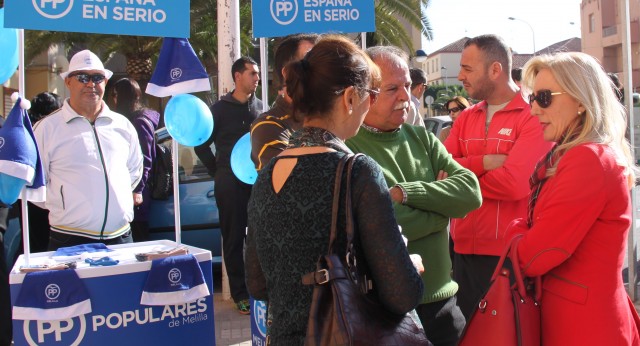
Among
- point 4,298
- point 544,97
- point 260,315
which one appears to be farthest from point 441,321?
point 4,298

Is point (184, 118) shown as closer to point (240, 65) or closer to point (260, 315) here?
point (260, 315)

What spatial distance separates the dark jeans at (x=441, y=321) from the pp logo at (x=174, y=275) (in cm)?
164

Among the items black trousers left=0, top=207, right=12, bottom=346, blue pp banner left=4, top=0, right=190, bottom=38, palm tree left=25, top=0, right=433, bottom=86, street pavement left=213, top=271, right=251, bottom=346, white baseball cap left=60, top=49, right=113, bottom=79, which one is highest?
palm tree left=25, top=0, right=433, bottom=86

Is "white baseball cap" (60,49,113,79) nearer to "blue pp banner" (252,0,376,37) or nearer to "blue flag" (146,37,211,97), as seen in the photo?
"blue flag" (146,37,211,97)

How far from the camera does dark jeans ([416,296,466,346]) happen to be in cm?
257

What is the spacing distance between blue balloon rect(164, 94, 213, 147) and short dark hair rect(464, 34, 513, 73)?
74.6 inches

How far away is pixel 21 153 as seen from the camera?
3443 millimetres

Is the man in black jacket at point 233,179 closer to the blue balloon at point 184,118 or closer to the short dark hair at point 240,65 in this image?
the short dark hair at point 240,65

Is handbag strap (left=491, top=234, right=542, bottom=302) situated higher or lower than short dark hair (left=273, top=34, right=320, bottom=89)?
lower

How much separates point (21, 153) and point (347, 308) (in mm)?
2463

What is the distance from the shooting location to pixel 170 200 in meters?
6.60

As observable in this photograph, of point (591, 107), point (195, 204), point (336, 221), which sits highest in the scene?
point (591, 107)

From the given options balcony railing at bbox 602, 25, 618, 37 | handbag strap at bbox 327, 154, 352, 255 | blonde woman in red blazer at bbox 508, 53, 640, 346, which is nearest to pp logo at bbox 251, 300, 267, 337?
blonde woman in red blazer at bbox 508, 53, 640, 346

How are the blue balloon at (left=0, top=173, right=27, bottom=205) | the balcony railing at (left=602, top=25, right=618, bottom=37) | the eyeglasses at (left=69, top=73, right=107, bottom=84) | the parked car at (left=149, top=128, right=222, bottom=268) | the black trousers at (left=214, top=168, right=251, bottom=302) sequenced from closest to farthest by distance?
the blue balloon at (left=0, top=173, right=27, bottom=205), the eyeglasses at (left=69, top=73, right=107, bottom=84), the black trousers at (left=214, top=168, right=251, bottom=302), the parked car at (left=149, top=128, right=222, bottom=268), the balcony railing at (left=602, top=25, right=618, bottom=37)
